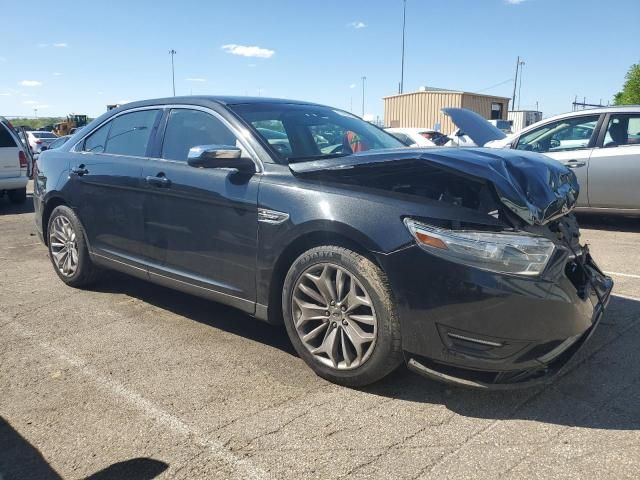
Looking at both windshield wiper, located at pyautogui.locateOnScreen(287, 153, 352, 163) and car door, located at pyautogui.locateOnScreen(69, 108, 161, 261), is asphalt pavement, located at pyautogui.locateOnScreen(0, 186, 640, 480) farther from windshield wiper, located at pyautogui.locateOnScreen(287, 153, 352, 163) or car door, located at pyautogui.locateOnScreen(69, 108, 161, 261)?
windshield wiper, located at pyautogui.locateOnScreen(287, 153, 352, 163)

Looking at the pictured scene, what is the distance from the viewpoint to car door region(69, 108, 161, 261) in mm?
4211

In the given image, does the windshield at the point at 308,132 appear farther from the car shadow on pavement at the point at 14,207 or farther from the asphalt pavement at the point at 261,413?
the car shadow on pavement at the point at 14,207

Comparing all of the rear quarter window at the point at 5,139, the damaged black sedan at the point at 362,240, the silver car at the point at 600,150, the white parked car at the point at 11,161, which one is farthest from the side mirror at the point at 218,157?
the rear quarter window at the point at 5,139

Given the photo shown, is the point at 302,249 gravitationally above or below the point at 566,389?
above

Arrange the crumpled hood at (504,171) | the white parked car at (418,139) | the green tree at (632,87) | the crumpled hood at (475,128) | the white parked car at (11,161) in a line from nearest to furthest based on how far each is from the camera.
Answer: the crumpled hood at (504,171) → the white parked car at (418,139) → the crumpled hood at (475,128) → the white parked car at (11,161) → the green tree at (632,87)

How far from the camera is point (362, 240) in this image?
2.90m

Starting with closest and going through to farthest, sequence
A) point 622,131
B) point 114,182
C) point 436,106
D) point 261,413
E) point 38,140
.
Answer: point 261,413 < point 114,182 < point 622,131 < point 38,140 < point 436,106

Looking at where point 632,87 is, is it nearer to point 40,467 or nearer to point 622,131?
point 622,131

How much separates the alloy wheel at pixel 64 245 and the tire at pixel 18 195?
22.6 feet

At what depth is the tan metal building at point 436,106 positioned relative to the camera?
29391mm

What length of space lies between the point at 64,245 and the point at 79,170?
74cm

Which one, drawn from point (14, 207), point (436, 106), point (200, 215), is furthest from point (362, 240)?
point (436, 106)

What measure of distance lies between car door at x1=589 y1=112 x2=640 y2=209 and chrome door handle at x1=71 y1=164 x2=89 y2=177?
5.93 meters

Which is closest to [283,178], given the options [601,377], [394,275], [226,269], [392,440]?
[226,269]
